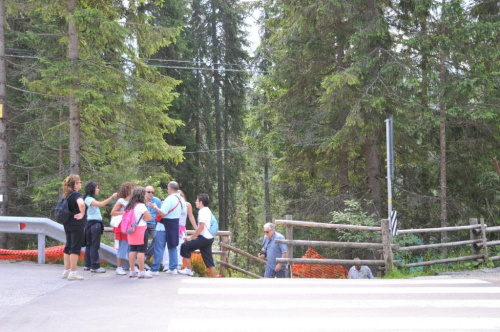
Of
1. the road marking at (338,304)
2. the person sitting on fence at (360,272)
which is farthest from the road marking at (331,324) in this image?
the person sitting on fence at (360,272)

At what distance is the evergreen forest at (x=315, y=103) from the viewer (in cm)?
1633

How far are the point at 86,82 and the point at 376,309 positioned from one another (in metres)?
10.9

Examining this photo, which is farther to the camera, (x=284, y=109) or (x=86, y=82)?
(x=284, y=109)

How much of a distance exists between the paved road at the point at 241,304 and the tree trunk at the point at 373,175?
9531mm

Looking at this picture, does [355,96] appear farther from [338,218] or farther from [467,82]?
[338,218]

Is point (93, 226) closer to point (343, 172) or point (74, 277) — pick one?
point (74, 277)

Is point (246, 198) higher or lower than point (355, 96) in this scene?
lower

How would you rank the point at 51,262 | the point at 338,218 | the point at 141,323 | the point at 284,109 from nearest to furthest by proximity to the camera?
the point at 141,323, the point at 51,262, the point at 338,218, the point at 284,109

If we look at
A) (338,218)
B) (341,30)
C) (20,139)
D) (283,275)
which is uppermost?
(341,30)

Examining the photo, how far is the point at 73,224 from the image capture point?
32.3 feet

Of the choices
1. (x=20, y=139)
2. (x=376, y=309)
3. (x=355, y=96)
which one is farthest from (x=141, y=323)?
(x=20, y=139)

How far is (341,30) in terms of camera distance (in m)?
20.2

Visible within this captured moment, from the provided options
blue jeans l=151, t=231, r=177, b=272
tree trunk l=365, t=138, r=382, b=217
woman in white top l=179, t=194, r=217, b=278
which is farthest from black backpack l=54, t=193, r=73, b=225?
tree trunk l=365, t=138, r=382, b=217

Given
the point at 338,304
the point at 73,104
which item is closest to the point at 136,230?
the point at 338,304
